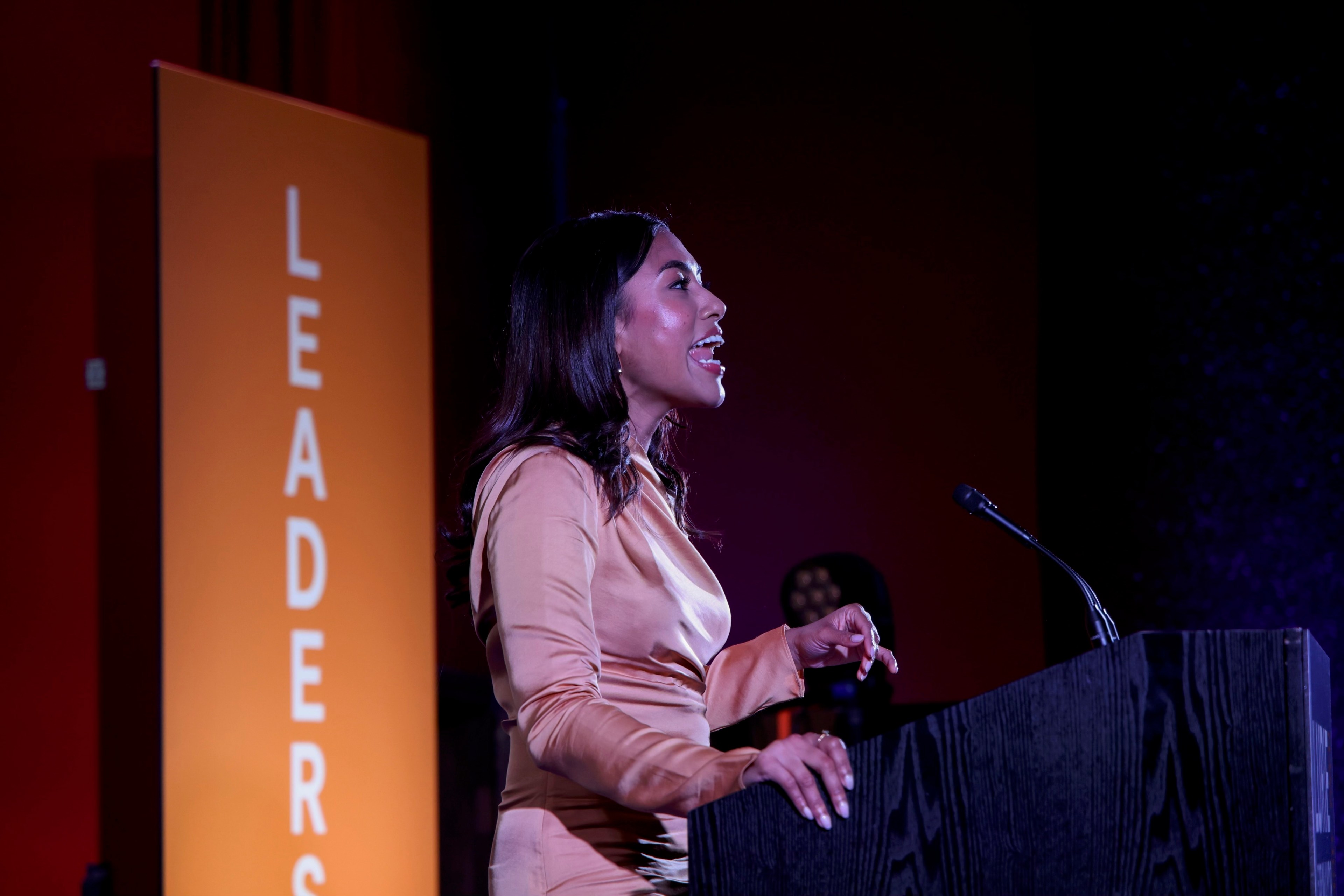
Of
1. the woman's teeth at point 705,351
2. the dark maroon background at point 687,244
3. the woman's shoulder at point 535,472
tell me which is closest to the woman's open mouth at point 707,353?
the woman's teeth at point 705,351

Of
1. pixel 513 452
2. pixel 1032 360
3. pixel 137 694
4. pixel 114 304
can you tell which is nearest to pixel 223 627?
pixel 137 694

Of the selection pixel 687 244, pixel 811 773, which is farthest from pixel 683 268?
pixel 687 244

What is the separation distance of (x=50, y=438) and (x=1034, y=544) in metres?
2.60

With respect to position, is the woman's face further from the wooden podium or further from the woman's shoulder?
the wooden podium

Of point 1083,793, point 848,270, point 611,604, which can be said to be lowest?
point 1083,793

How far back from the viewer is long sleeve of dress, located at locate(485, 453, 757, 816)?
1.13 m

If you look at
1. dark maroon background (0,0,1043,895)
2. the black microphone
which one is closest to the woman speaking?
the black microphone

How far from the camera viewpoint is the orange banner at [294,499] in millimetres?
2662

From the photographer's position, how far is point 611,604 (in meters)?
1.41

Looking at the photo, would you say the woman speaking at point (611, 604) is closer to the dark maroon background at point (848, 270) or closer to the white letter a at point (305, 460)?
the white letter a at point (305, 460)

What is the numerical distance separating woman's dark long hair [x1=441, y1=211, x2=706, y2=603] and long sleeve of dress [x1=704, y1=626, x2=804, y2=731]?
0.66 feet

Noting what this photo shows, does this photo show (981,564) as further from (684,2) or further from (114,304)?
(114,304)

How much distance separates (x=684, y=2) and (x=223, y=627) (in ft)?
8.38

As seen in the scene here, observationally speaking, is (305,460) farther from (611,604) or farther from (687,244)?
(611,604)
